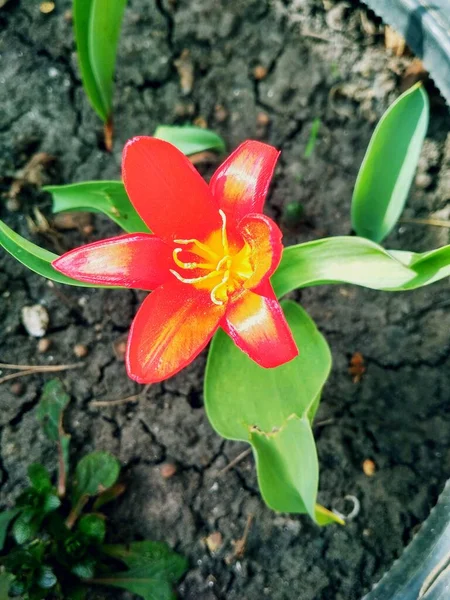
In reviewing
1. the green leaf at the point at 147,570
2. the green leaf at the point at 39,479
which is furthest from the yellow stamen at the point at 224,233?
the green leaf at the point at 147,570

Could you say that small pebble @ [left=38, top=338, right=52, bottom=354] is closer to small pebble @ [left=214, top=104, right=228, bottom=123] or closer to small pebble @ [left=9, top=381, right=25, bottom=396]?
small pebble @ [left=9, top=381, right=25, bottom=396]

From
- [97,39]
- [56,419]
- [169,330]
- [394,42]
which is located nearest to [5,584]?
[56,419]

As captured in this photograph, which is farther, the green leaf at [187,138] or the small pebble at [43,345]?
the small pebble at [43,345]

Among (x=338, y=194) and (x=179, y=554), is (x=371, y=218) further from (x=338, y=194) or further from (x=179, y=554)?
(x=179, y=554)

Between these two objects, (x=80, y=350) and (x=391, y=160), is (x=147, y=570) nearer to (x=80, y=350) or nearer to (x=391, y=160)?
(x=80, y=350)

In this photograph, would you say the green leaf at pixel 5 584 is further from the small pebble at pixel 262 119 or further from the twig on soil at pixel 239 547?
Answer: the small pebble at pixel 262 119

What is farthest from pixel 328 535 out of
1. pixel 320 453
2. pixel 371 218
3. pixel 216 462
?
pixel 371 218
